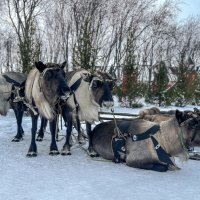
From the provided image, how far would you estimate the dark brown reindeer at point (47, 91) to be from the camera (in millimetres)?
6602

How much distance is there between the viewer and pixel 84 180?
5.42 metres

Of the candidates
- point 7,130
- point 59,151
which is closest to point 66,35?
point 7,130

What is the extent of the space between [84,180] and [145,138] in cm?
134

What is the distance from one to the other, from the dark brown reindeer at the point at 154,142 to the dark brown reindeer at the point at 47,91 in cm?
119

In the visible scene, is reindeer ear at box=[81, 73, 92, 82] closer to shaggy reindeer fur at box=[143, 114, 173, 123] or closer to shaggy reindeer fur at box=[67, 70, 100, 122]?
shaggy reindeer fur at box=[67, 70, 100, 122]

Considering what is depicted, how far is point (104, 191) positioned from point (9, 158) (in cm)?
251

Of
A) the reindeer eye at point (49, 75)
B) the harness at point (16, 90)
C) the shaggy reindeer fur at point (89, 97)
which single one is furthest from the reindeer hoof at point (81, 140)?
the reindeer eye at point (49, 75)

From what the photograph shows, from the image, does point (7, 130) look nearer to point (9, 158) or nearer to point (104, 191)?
point (9, 158)

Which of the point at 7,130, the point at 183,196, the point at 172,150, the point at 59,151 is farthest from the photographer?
the point at 7,130

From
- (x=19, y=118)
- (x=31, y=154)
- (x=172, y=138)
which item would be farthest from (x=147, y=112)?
(x=19, y=118)

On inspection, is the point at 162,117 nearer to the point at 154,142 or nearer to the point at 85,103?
the point at 154,142

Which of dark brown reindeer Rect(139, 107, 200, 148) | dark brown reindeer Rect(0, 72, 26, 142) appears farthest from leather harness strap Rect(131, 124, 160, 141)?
dark brown reindeer Rect(0, 72, 26, 142)

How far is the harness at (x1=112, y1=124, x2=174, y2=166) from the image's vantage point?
6066 mm

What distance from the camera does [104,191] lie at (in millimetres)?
4887
